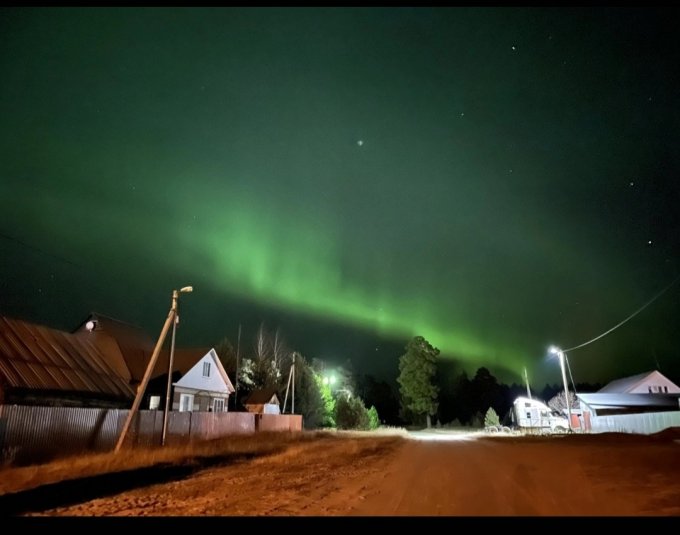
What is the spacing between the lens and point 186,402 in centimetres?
4169

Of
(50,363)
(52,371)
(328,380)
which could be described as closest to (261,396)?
(328,380)

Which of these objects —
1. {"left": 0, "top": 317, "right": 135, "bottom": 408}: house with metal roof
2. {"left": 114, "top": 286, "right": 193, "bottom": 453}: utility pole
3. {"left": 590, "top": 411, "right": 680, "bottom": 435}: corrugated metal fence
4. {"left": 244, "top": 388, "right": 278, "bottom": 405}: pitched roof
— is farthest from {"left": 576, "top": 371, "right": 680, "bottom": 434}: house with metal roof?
{"left": 0, "top": 317, "right": 135, "bottom": 408}: house with metal roof

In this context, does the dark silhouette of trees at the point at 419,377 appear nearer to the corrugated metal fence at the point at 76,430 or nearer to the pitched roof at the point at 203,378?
the pitched roof at the point at 203,378

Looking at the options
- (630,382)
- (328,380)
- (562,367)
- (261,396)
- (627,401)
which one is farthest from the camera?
(630,382)

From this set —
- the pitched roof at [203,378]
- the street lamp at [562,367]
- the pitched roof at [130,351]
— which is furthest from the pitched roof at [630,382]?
the pitched roof at [130,351]

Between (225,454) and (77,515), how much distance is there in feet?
49.8

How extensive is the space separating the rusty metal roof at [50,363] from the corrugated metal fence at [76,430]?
2229 millimetres

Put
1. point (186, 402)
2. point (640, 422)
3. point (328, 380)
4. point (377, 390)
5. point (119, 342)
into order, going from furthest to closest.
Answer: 1. point (377, 390)
2. point (328, 380)
3. point (119, 342)
4. point (186, 402)
5. point (640, 422)

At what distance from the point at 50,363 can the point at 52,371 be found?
1.60ft

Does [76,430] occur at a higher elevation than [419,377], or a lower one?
lower

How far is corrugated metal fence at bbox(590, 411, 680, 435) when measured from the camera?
35812 millimetres

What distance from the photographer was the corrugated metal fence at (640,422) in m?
35.8

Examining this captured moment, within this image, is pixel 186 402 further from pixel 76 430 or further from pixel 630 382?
pixel 630 382

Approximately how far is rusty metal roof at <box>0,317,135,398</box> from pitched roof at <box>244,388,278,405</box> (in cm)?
A: 2989
